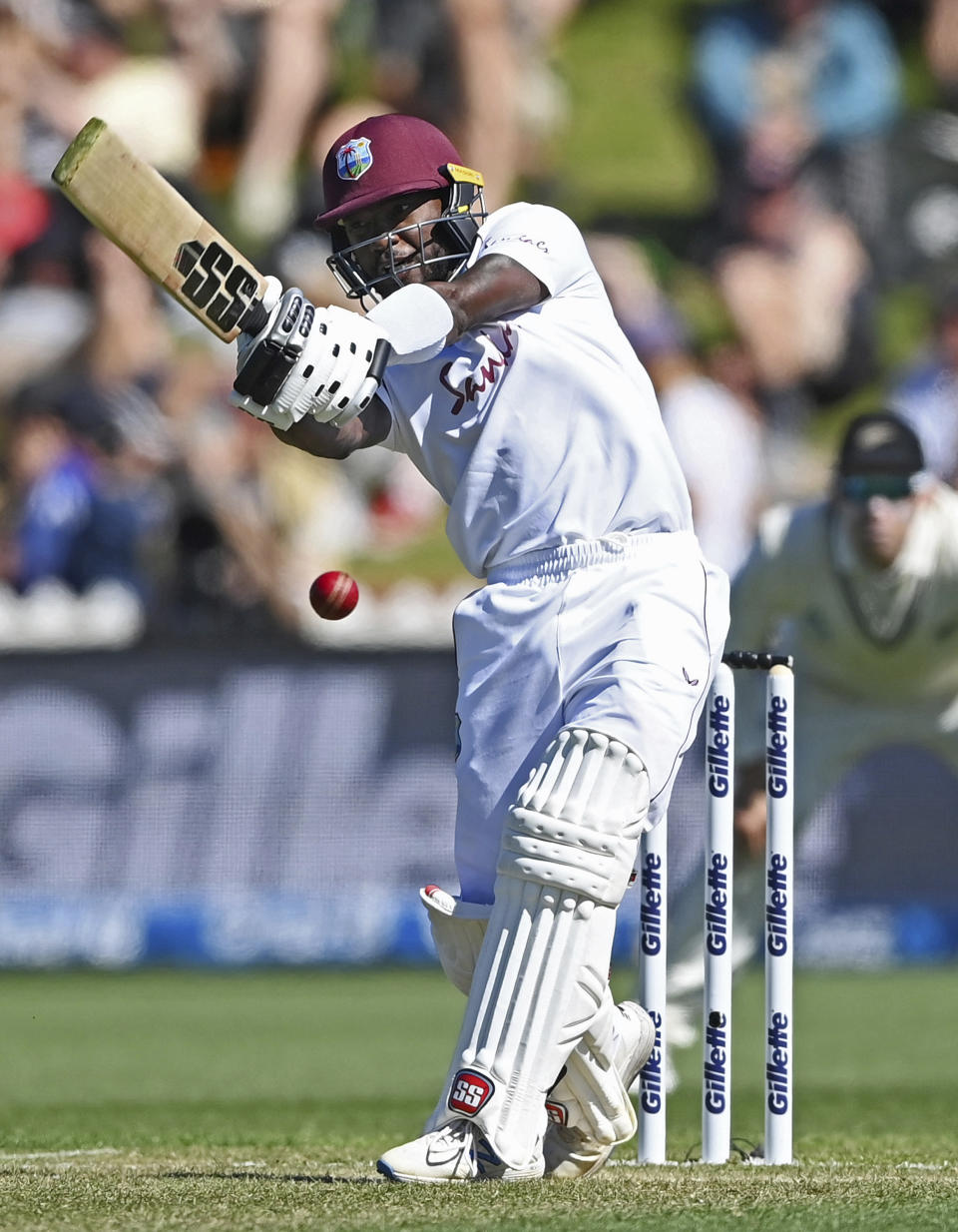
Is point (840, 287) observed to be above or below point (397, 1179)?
above

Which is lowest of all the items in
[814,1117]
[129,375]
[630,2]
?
[814,1117]

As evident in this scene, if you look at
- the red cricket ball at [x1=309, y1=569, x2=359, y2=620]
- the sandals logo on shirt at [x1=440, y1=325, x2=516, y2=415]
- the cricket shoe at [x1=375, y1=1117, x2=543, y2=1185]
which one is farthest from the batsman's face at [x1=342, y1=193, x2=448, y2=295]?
the cricket shoe at [x1=375, y1=1117, x2=543, y2=1185]

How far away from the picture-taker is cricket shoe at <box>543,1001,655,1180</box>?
3969 mm

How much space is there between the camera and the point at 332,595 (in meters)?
3.98

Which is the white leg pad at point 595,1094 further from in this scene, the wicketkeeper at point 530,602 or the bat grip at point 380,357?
the bat grip at point 380,357

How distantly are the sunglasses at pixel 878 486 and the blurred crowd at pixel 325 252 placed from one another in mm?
4762

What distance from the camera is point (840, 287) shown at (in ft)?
44.1

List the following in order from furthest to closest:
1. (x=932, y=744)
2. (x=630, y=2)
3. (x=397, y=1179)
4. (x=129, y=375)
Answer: (x=630, y=2)
(x=129, y=375)
(x=932, y=744)
(x=397, y=1179)

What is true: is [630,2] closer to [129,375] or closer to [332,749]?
[129,375]

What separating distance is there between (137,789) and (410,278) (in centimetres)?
715

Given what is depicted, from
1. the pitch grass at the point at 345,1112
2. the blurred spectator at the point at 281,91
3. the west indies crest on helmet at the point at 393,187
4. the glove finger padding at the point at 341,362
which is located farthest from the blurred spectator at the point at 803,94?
the glove finger padding at the point at 341,362

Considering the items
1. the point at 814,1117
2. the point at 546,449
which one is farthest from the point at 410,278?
the point at 814,1117

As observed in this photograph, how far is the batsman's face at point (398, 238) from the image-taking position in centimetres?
399

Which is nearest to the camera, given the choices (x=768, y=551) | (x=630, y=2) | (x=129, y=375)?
(x=768, y=551)
